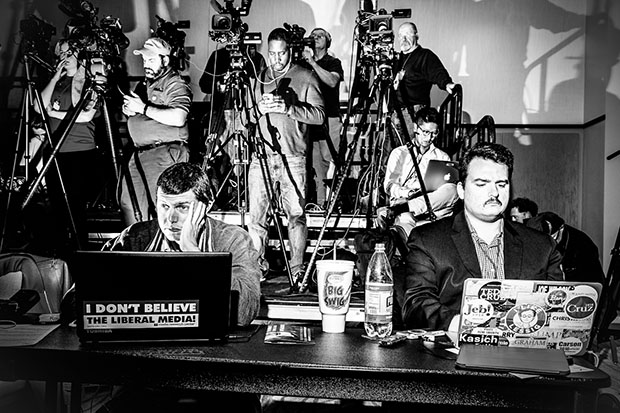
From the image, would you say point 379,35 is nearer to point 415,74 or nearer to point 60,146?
point 415,74

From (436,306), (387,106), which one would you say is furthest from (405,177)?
(436,306)

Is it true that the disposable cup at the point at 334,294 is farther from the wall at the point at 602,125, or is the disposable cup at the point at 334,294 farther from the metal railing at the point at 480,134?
the wall at the point at 602,125

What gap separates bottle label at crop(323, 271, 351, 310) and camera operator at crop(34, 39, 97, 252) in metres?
2.66

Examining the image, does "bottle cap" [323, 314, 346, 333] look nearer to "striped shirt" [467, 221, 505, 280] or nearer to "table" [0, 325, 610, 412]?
"table" [0, 325, 610, 412]

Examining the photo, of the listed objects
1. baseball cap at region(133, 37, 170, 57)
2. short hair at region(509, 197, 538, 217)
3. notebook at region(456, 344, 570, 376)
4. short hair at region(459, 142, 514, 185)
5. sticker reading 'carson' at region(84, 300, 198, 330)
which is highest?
baseball cap at region(133, 37, 170, 57)

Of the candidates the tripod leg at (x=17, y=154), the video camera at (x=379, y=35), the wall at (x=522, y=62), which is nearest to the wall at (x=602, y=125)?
the wall at (x=522, y=62)

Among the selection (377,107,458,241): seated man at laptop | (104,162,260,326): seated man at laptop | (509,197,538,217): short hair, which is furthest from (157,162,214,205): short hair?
(509,197,538,217): short hair

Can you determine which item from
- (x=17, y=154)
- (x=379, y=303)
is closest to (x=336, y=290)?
(x=379, y=303)

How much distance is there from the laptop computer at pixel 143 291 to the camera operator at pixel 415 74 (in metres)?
3.13

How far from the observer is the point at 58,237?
13.5 ft

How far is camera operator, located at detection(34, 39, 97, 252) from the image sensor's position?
376cm

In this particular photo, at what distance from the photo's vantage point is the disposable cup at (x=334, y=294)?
5.10ft

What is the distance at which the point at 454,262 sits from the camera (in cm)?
181

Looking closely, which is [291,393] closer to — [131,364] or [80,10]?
[131,364]
